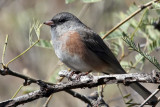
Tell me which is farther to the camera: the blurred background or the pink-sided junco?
the blurred background

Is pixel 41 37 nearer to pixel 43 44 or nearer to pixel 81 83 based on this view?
pixel 43 44

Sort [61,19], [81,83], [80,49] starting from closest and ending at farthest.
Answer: [81,83], [80,49], [61,19]

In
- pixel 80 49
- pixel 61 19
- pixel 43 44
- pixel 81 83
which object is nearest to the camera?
pixel 81 83

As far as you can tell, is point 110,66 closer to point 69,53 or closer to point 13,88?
point 69,53

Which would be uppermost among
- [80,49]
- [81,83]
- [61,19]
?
[61,19]

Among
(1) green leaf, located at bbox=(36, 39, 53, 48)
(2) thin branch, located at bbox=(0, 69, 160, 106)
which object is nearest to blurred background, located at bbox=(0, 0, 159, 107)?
(1) green leaf, located at bbox=(36, 39, 53, 48)

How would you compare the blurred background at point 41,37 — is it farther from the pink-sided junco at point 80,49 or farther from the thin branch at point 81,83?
the thin branch at point 81,83

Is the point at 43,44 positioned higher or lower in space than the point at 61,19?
lower

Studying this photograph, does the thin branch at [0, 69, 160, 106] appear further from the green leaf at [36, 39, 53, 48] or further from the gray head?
the gray head

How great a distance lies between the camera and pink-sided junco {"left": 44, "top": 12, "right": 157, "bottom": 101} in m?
3.31

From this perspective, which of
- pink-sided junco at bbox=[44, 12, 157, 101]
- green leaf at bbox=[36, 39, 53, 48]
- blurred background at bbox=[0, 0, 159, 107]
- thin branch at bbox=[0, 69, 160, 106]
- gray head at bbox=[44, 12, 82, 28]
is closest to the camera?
thin branch at bbox=[0, 69, 160, 106]

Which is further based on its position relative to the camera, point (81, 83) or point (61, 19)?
point (61, 19)

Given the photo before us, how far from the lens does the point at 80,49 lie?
339 centimetres

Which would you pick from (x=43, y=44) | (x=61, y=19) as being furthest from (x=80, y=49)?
(x=61, y=19)
